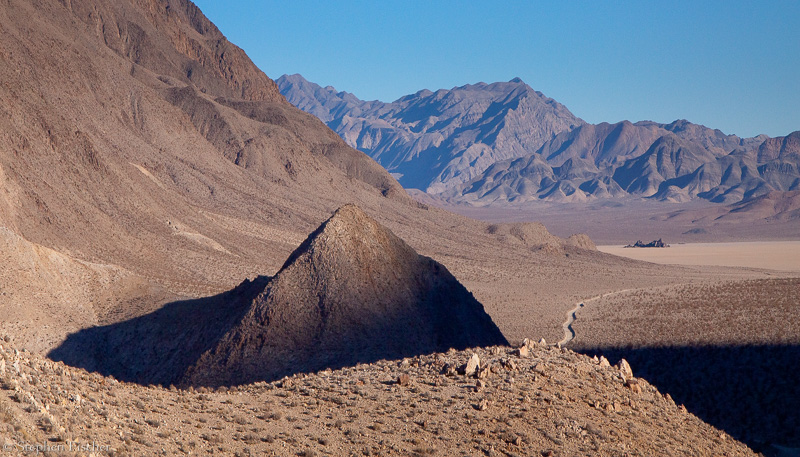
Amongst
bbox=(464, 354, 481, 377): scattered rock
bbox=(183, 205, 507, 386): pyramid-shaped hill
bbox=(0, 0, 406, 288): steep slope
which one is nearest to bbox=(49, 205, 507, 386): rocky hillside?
bbox=(183, 205, 507, 386): pyramid-shaped hill

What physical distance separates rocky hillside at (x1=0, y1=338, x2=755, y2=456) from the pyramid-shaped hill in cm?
622

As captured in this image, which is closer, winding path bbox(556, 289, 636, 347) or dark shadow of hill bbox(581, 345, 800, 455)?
dark shadow of hill bbox(581, 345, 800, 455)

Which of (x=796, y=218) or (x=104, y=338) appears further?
(x=796, y=218)

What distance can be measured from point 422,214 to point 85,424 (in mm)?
86116

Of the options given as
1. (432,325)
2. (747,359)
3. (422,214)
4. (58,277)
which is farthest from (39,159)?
(422,214)

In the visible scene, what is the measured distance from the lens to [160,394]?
12828 millimetres

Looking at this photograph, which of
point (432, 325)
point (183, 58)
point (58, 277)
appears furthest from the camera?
point (183, 58)

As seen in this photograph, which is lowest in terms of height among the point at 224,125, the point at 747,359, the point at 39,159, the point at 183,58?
the point at 747,359

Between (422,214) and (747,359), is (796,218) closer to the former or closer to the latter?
(422,214)

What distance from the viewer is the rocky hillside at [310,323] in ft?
71.8

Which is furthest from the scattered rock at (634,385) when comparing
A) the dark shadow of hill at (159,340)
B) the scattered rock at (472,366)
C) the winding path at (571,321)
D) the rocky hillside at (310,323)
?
the winding path at (571,321)

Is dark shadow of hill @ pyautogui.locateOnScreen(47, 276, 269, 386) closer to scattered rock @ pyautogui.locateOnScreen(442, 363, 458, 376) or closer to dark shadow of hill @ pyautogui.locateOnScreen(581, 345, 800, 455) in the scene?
scattered rock @ pyautogui.locateOnScreen(442, 363, 458, 376)

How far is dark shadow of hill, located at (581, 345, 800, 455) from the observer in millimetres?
22312

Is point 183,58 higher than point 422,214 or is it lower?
higher
